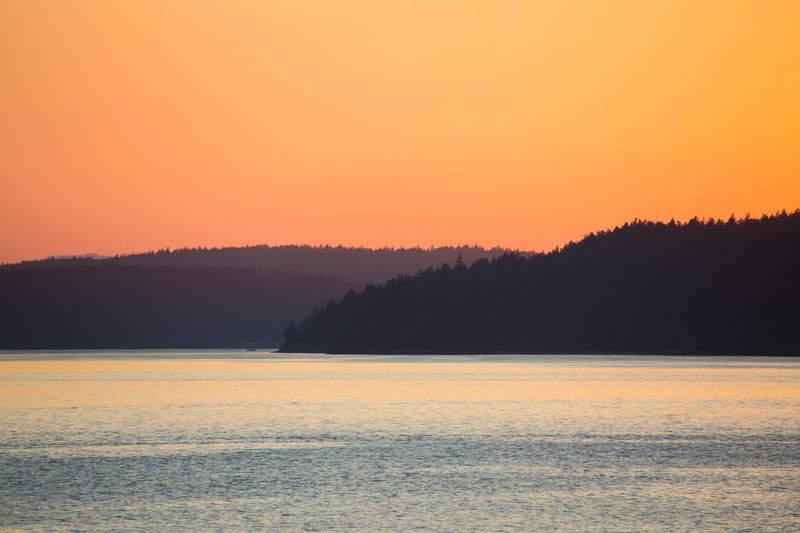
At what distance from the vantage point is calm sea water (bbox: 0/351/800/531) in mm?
36062

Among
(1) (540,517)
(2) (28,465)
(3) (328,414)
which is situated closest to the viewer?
(1) (540,517)

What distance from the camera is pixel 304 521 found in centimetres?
3525

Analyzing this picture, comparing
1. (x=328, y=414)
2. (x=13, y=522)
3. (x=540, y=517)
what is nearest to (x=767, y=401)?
(x=328, y=414)

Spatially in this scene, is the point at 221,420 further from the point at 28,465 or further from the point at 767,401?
the point at 767,401

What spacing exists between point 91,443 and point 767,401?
6579 cm

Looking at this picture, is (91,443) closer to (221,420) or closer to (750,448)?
(221,420)

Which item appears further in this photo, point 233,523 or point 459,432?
point 459,432

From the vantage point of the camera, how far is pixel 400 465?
50.6 m

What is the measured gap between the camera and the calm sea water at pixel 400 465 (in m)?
36.1

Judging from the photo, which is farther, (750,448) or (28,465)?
(750,448)

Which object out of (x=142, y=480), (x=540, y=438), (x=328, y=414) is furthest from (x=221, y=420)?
(x=142, y=480)

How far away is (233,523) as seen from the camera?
115ft

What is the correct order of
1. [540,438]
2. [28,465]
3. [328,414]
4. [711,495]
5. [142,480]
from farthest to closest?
1. [328,414]
2. [540,438]
3. [28,465]
4. [142,480]
5. [711,495]

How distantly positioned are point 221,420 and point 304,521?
45.6 meters
